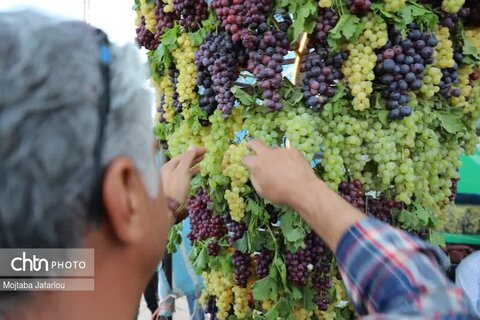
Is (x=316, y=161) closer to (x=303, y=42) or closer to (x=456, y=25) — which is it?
(x=303, y=42)

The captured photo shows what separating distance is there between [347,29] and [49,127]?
32.7 inches

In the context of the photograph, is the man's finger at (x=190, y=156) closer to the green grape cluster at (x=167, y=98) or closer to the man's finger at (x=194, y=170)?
the man's finger at (x=194, y=170)

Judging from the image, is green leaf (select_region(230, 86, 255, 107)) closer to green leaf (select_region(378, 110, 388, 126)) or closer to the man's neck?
green leaf (select_region(378, 110, 388, 126))

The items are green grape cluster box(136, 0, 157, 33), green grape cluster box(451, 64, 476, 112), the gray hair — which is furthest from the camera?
green grape cluster box(136, 0, 157, 33)

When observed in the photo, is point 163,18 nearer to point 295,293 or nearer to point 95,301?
point 295,293

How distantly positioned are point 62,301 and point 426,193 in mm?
1034

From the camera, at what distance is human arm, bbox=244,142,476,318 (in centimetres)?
70

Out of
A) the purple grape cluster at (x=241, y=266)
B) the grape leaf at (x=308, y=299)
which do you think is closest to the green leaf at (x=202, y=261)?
the purple grape cluster at (x=241, y=266)

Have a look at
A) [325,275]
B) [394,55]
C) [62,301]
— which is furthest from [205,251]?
[62,301]

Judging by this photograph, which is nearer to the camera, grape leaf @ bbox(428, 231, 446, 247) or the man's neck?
the man's neck

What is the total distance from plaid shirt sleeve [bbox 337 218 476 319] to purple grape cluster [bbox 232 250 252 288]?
2.00ft

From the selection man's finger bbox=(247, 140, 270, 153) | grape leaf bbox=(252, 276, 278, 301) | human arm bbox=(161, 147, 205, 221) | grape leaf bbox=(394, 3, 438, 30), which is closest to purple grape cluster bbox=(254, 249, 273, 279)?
grape leaf bbox=(252, 276, 278, 301)

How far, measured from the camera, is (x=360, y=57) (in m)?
1.19

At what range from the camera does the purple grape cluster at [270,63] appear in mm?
1227
